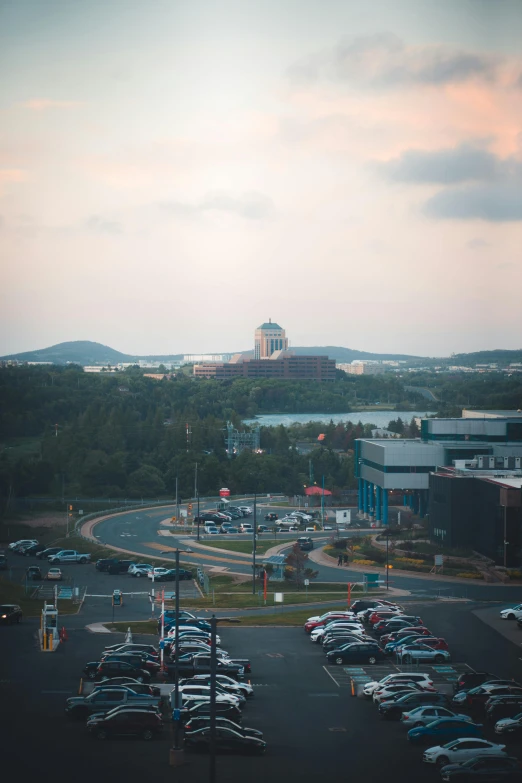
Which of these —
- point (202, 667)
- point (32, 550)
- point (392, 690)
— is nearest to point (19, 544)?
point (32, 550)

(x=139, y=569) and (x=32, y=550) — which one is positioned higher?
(x=139, y=569)

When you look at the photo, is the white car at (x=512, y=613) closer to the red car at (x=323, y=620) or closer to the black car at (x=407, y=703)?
the red car at (x=323, y=620)

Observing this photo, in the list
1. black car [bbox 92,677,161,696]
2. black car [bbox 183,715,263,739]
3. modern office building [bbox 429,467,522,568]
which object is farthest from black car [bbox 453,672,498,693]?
modern office building [bbox 429,467,522,568]

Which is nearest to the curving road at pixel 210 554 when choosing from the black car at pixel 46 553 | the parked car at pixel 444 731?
the black car at pixel 46 553

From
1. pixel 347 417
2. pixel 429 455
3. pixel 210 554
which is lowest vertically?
pixel 210 554

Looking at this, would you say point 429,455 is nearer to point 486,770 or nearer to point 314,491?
point 314,491

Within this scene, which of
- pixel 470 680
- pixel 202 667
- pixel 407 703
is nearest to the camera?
pixel 407 703

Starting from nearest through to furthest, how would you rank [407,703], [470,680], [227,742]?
1. [227,742]
2. [407,703]
3. [470,680]
